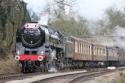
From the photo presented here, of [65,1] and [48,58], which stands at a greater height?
[65,1]

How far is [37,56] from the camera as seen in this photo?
952 inches

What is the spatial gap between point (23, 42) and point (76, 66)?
10.9 m

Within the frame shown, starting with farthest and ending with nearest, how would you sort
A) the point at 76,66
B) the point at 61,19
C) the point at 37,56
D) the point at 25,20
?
the point at 61,19 < the point at 76,66 < the point at 25,20 < the point at 37,56

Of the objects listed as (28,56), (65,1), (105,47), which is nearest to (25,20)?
(28,56)

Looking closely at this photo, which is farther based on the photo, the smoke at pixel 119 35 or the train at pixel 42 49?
the smoke at pixel 119 35

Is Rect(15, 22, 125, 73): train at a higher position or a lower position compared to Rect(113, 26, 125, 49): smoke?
lower

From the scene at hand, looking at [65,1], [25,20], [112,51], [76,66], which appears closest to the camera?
[25,20]

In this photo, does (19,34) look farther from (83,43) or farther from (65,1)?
(65,1)

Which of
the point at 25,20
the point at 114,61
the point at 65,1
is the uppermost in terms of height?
the point at 65,1

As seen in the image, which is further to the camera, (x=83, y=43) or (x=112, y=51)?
(x=112, y=51)

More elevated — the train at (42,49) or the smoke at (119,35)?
the smoke at (119,35)

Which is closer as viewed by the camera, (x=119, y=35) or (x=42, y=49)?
(x=42, y=49)

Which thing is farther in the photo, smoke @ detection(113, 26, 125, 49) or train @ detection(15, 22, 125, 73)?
smoke @ detection(113, 26, 125, 49)

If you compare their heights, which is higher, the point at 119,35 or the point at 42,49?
the point at 119,35
